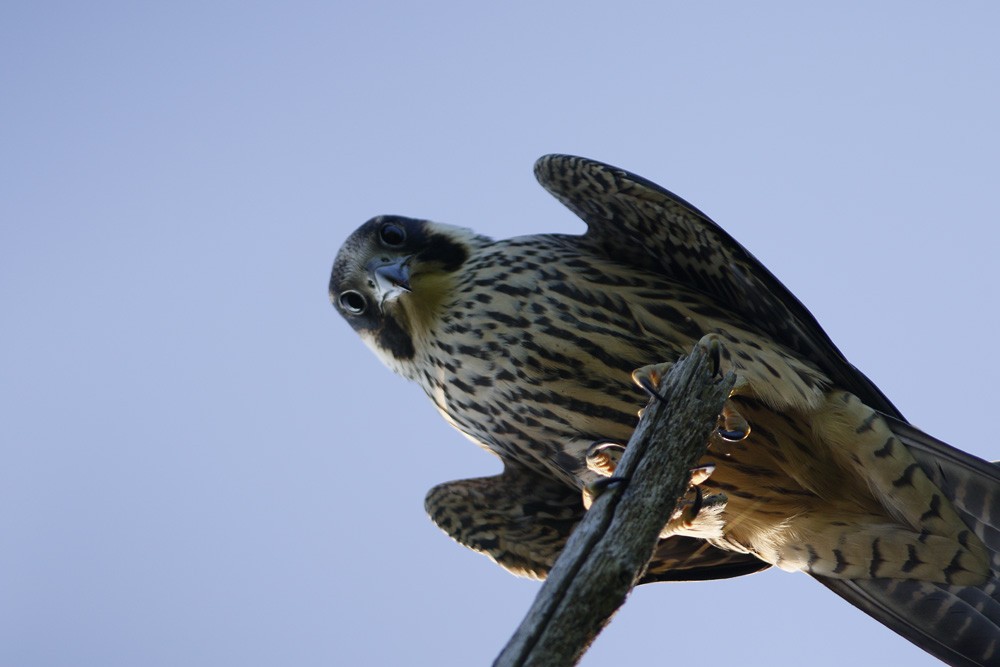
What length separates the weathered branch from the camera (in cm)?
205

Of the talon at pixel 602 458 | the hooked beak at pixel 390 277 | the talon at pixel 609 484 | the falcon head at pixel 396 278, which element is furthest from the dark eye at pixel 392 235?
the talon at pixel 609 484

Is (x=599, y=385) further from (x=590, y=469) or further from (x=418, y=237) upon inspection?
(x=418, y=237)

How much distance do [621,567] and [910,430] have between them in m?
2.11

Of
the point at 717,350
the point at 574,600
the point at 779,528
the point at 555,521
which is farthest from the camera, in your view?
the point at 555,521

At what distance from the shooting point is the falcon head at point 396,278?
4570 mm

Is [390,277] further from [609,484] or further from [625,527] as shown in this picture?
[625,527]

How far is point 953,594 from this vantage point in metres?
4.04

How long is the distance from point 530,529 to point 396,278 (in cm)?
124

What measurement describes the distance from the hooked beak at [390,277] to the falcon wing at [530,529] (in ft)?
2.98

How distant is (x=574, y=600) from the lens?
212cm

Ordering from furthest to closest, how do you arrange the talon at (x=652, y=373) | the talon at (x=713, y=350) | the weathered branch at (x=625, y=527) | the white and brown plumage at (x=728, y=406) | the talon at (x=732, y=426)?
the white and brown plumage at (x=728, y=406), the talon at (x=732, y=426), the talon at (x=652, y=373), the talon at (x=713, y=350), the weathered branch at (x=625, y=527)

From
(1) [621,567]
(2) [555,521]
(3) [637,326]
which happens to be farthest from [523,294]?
(1) [621,567]

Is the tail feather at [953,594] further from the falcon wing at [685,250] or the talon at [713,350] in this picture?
the talon at [713,350]

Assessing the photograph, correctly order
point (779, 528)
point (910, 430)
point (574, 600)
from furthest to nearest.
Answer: point (779, 528)
point (910, 430)
point (574, 600)
